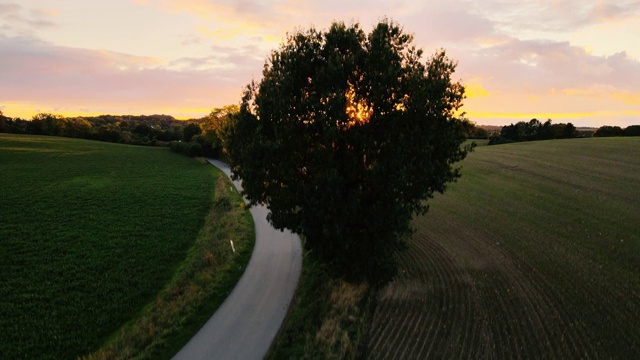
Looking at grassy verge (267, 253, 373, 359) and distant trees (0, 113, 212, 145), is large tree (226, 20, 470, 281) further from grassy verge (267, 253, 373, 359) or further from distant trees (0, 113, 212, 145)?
distant trees (0, 113, 212, 145)

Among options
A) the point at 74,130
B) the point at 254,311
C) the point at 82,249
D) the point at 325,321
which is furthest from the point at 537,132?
the point at 74,130

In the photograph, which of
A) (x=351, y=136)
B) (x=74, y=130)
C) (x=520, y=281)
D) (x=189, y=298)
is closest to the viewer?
(x=351, y=136)

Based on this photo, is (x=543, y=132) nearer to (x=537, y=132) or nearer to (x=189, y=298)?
(x=537, y=132)

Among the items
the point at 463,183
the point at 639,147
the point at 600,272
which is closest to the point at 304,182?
the point at 600,272

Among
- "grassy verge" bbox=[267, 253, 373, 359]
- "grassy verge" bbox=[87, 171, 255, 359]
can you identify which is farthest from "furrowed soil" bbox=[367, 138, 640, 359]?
"grassy verge" bbox=[87, 171, 255, 359]

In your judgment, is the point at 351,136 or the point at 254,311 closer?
the point at 351,136
